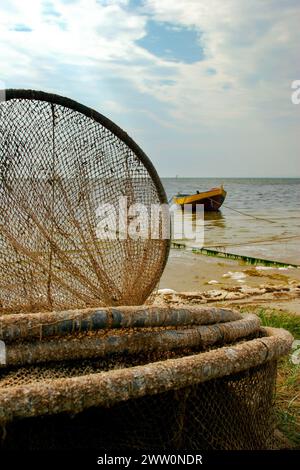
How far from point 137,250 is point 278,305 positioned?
2286 millimetres

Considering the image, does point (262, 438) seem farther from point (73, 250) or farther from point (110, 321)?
point (73, 250)

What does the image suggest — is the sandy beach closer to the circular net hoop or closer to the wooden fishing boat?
the circular net hoop

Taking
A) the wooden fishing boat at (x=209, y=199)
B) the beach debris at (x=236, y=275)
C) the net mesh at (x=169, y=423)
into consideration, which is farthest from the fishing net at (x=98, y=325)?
the wooden fishing boat at (x=209, y=199)

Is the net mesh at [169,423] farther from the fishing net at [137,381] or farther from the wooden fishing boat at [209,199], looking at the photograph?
the wooden fishing boat at [209,199]

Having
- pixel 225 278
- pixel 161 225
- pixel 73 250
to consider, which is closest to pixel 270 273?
pixel 225 278

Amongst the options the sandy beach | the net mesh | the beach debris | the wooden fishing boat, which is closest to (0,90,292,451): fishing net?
the net mesh

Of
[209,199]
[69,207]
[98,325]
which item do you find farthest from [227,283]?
[209,199]

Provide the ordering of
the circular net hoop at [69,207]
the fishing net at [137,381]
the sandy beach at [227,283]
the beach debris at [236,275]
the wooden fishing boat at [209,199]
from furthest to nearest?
1. the wooden fishing boat at [209,199]
2. the beach debris at [236,275]
3. the sandy beach at [227,283]
4. the circular net hoop at [69,207]
5. the fishing net at [137,381]

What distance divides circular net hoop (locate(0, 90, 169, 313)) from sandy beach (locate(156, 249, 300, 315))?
1.56 m

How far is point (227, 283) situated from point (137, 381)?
5323mm

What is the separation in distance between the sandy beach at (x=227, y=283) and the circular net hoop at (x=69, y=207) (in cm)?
156

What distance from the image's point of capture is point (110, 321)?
2041 mm

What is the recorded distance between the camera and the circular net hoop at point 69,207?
125 inches

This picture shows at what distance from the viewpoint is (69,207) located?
341 centimetres
